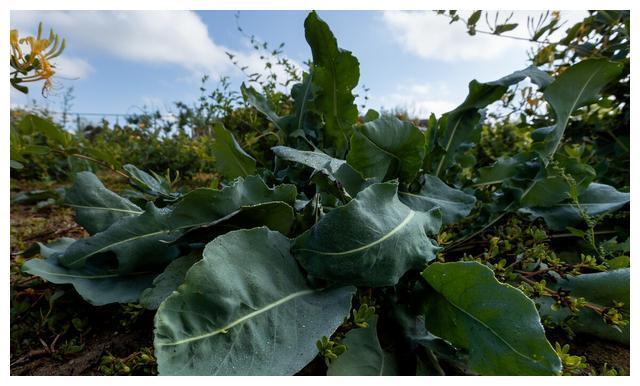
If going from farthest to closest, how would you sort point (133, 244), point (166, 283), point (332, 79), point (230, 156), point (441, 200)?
point (230, 156)
point (332, 79)
point (441, 200)
point (133, 244)
point (166, 283)

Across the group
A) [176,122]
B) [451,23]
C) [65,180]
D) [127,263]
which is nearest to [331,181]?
[127,263]

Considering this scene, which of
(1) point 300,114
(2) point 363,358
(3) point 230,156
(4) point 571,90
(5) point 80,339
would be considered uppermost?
(4) point 571,90

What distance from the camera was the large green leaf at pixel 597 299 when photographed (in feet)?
3.72

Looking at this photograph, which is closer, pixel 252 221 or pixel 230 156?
pixel 252 221

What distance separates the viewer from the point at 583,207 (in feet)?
5.04

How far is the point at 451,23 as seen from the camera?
2.22m

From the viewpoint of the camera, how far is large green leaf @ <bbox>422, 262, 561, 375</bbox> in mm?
795

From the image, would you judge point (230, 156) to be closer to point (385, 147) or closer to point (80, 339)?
point (385, 147)

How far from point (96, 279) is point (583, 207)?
5.52 ft

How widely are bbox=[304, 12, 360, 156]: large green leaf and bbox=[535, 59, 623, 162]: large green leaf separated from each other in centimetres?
72

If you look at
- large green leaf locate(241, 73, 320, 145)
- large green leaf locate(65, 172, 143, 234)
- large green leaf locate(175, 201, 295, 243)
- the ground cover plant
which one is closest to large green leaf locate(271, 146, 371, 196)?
the ground cover plant

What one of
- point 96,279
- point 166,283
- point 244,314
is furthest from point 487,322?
point 96,279

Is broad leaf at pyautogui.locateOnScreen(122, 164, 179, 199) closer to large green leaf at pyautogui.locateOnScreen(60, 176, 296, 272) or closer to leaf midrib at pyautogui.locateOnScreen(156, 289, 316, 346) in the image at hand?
→ large green leaf at pyautogui.locateOnScreen(60, 176, 296, 272)

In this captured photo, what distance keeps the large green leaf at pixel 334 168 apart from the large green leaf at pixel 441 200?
231mm
